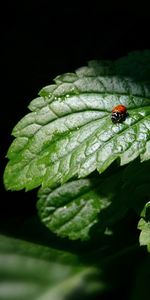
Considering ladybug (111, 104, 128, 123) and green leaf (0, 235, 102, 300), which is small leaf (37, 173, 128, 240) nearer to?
green leaf (0, 235, 102, 300)

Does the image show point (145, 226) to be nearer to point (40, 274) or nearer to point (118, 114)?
point (118, 114)

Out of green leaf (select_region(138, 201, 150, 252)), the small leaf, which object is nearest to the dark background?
the small leaf

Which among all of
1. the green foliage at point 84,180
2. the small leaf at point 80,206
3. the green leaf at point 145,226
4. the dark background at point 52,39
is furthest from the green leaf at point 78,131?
the dark background at point 52,39

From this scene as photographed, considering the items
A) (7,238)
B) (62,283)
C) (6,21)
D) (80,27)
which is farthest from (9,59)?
(62,283)

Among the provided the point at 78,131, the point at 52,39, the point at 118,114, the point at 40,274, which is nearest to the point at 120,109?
the point at 118,114

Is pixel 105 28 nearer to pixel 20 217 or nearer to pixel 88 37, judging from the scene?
pixel 88 37

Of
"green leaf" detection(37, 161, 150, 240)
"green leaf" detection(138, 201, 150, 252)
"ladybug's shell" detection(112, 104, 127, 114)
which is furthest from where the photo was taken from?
"green leaf" detection(37, 161, 150, 240)
